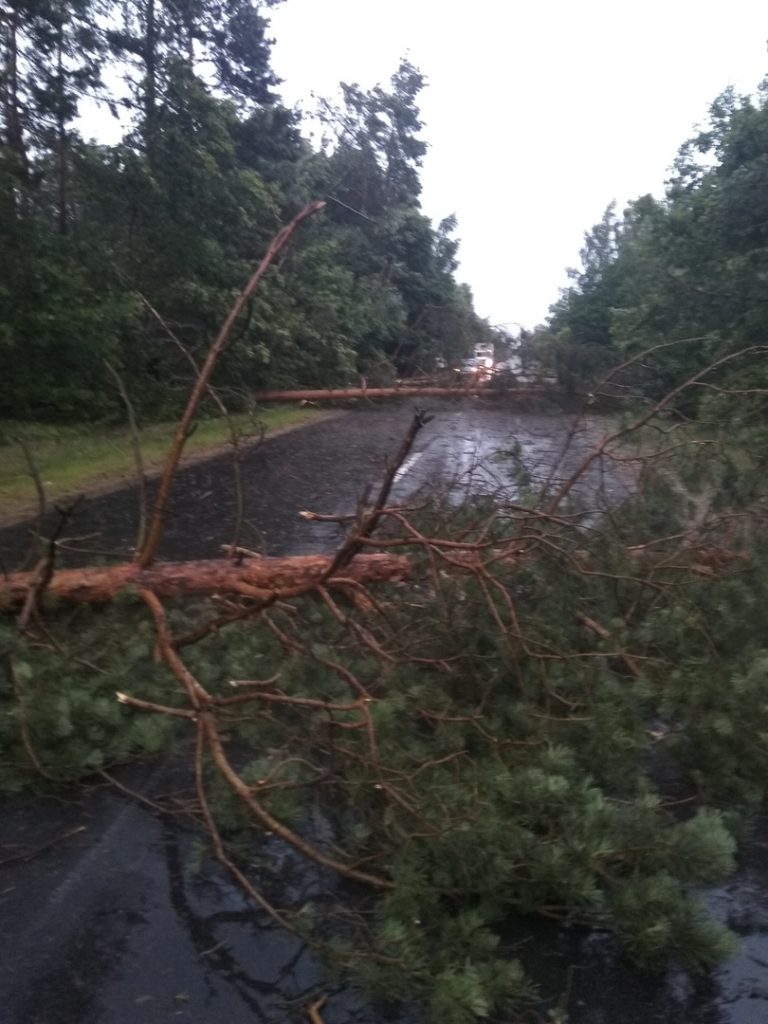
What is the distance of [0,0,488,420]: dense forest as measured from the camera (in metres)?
15.9

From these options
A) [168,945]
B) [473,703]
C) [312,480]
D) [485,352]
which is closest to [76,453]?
[312,480]

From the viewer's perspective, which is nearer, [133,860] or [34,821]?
[133,860]

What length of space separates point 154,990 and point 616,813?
4.73 ft

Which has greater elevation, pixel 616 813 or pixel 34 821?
pixel 616 813

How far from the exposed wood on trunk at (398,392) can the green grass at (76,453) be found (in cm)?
133

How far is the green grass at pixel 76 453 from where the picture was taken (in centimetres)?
1143

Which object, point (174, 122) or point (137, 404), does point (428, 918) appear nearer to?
point (137, 404)

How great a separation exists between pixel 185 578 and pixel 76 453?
882 centimetres

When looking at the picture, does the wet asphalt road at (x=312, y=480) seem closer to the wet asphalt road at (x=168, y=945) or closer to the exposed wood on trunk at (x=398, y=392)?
the exposed wood on trunk at (x=398, y=392)

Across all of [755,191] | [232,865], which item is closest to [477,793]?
[232,865]

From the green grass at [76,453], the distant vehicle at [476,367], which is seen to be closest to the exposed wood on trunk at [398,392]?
the distant vehicle at [476,367]

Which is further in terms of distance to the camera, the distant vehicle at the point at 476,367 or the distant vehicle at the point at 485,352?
the distant vehicle at the point at 485,352

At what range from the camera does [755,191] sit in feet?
53.2

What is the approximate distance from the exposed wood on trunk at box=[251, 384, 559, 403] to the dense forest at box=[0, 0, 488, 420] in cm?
43
